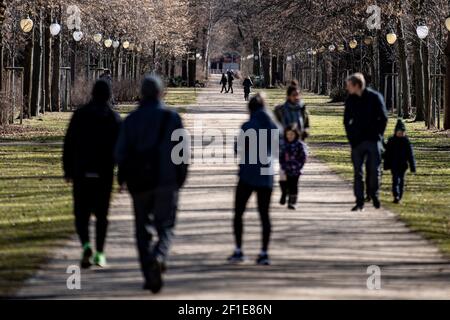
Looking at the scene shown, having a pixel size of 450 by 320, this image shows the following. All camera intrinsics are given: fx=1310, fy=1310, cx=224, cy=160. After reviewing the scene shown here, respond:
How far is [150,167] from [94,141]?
74.2 inches

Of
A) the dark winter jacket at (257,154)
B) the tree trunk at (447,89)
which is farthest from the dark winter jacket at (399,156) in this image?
the tree trunk at (447,89)

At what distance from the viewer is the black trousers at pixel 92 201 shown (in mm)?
12945

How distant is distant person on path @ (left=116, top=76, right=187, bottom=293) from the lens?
1117 centimetres

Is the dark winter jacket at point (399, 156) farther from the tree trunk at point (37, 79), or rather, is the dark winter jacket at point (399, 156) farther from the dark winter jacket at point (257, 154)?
the tree trunk at point (37, 79)

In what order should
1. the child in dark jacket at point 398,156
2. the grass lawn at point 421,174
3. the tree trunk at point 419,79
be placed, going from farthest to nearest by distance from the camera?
the tree trunk at point 419,79 → the child in dark jacket at point 398,156 → the grass lawn at point 421,174

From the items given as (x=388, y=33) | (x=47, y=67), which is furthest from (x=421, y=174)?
(x=47, y=67)

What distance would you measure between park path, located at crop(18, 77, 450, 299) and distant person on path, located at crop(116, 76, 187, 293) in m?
0.45

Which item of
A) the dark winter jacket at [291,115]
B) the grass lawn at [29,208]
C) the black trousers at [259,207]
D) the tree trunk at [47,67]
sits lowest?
the grass lawn at [29,208]

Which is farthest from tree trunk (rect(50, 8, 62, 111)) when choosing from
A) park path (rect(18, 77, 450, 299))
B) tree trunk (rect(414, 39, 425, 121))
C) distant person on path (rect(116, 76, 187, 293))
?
distant person on path (rect(116, 76, 187, 293))

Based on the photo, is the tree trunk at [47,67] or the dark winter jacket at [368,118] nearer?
the dark winter jacket at [368,118]

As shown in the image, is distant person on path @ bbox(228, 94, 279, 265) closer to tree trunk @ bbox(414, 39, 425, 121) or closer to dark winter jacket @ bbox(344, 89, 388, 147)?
dark winter jacket @ bbox(344, 89, 388, 147)

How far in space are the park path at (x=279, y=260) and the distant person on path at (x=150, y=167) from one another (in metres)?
0.45

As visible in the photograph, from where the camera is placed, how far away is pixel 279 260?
13.2m
